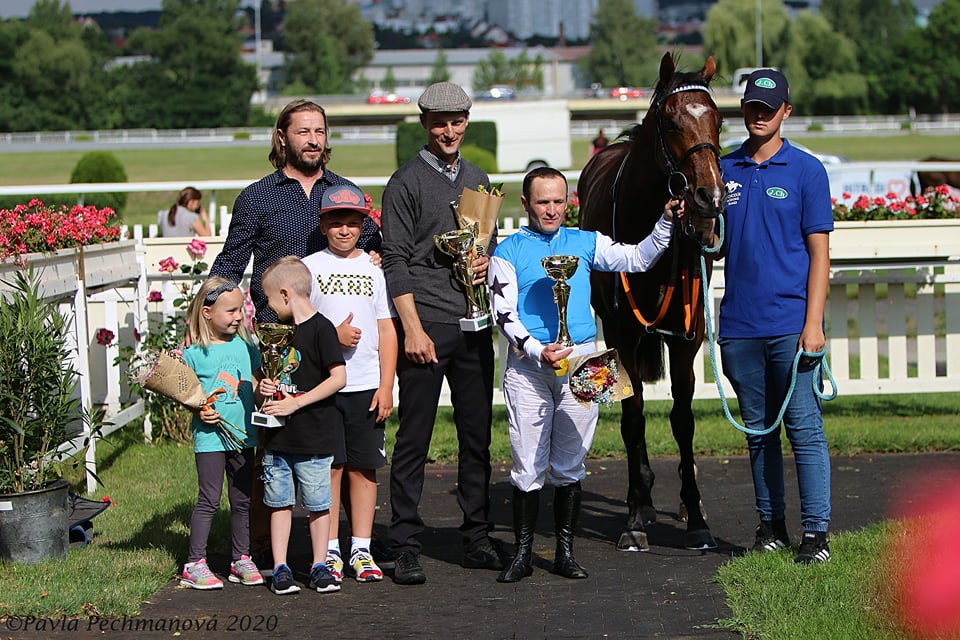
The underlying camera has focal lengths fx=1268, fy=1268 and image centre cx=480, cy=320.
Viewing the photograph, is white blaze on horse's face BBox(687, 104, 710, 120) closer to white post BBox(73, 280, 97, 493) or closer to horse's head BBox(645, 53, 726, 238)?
horse's head BBox(645, 53, 726, 238)

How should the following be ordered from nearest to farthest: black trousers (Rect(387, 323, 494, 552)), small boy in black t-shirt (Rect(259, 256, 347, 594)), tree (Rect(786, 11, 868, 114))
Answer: small boy in black t-shirt (Rect(259, 256, 347, 594)), black trousers (Rect(387, 323, 494, 552)), tree (Rect(786, 11, 868, 114))

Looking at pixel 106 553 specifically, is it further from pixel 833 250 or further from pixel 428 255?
pixel 833 250

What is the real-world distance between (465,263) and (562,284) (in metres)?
0.51

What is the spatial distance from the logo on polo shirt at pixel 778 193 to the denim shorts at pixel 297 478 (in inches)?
91.3

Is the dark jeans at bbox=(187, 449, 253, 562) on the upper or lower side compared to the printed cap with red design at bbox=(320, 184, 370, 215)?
lower

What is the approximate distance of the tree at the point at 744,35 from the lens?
330ft

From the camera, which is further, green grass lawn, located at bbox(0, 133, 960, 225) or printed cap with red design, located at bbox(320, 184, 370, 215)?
green grass lawn, located at bbox(0, 133, 960, 225)

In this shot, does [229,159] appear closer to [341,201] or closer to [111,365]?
[111,365]

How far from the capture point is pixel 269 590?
5.76 m

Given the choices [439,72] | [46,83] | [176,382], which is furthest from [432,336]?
[439,72]

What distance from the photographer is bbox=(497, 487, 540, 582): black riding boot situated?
5.84 metres

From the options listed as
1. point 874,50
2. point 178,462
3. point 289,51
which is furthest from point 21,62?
point 178,462

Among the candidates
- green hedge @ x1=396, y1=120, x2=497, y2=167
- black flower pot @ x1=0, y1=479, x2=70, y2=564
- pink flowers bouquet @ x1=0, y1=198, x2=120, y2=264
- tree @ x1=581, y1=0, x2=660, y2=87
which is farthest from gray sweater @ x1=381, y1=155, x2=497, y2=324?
tree @ x1=581, y1=0, x2=660, y2=87

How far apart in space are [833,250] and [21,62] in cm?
9137
